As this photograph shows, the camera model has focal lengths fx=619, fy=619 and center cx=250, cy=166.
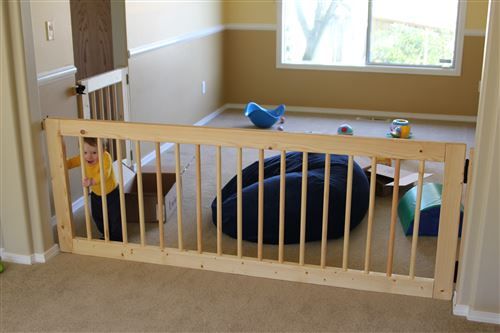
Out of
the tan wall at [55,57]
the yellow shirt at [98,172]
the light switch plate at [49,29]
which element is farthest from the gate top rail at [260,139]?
the light switch plate at [49,29]

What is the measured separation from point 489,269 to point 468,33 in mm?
4283

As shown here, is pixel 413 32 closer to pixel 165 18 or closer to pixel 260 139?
pixel 165 18

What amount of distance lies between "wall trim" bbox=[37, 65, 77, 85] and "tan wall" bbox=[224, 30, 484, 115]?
3.38 metres

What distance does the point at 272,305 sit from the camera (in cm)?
282

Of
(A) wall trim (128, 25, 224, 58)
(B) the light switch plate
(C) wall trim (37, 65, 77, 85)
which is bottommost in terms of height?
(C) wall trim (37, 65, 77, 85)

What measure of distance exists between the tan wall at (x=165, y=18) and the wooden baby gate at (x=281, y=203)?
172cm

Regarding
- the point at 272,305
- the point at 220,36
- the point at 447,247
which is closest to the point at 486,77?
the point at 447,247

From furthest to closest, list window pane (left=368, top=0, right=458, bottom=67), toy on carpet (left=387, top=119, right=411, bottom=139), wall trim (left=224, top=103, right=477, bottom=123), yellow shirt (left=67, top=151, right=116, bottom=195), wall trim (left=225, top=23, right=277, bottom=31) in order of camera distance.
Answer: wall trim (left=225, top=23, right=277, bottom=31) < wall trim (left=224, top=103, right=477, bottom=123) < window pane (left=368, top=0, right=458, bottom=67) < toy on carpet (left=387, top=119, right=411, bottom=139) < yellow shirt (left=67, top=151, right=116, bottom=195)

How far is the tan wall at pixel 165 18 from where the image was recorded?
182 inches

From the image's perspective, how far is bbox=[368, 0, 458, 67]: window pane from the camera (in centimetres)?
646

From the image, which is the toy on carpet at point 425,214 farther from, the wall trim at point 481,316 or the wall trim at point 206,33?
the wall trim at point 206,33

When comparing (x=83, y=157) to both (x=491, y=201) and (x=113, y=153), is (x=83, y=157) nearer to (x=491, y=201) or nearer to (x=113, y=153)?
Result: (x=113, y=153)

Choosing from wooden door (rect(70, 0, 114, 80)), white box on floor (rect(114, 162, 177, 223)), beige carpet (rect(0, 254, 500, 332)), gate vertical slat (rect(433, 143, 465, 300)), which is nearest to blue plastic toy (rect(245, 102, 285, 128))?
wooden door (rect(70, 0, 114, 80))

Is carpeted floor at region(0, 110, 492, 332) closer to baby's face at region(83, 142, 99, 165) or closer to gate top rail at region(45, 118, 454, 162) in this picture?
baby's face at region(83, 142, 99, 165)
